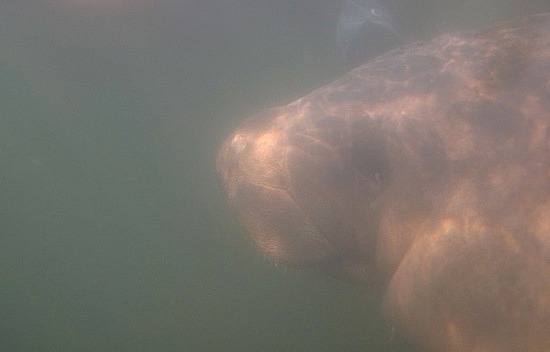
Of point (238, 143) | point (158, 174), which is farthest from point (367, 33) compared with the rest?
point (158, 174)

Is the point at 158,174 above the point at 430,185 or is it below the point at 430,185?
above

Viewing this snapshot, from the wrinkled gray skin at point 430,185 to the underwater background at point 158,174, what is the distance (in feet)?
12.5

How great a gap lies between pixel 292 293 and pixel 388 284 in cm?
580

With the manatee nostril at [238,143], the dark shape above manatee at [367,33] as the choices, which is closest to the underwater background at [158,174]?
the dark shape above manatee at [367,33]

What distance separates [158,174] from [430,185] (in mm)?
15196

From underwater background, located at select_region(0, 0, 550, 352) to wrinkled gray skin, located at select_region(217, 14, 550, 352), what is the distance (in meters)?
3.82

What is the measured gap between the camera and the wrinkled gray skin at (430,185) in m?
3.21

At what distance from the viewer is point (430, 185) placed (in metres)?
Result: 3.64

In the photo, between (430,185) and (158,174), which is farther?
(158,174)

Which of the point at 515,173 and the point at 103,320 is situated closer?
the point at 515,173

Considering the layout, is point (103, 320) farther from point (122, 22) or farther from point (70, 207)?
point (122, 22)

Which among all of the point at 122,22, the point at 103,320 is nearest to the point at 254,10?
the point at 122,22

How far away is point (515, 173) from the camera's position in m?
3.35

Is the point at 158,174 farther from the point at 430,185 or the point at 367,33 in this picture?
the point at 430,185
